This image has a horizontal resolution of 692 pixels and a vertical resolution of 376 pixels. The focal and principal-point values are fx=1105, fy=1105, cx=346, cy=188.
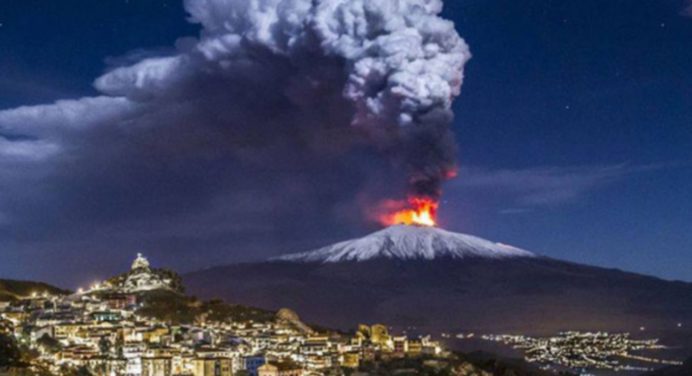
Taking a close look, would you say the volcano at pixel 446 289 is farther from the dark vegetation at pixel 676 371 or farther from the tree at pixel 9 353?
the tree at pixel 9 353

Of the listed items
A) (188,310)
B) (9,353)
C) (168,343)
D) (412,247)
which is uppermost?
(412,247)

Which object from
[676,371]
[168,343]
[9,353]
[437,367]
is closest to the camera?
[9,353]

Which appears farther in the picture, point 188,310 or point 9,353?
point 188,310

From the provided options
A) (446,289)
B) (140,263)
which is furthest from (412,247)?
(140,263)

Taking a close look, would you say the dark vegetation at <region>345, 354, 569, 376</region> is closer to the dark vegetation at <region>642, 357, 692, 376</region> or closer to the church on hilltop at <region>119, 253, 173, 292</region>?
the dark vegetation at <region>642, 357, 692, 376</region>

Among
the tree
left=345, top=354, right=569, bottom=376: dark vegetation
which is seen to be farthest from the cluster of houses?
the tree

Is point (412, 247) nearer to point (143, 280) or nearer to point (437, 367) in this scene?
point (143, 280)

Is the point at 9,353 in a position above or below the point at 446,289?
below
